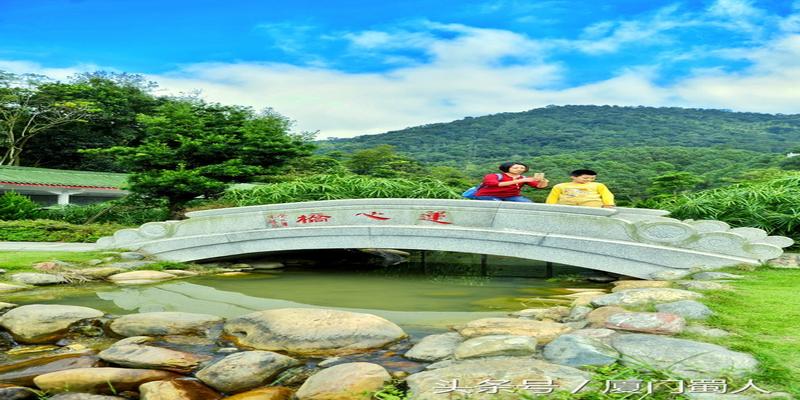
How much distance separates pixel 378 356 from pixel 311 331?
63 centimetres

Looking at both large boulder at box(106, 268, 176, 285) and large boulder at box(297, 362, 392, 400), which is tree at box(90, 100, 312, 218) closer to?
large boulder at box(106, 268, 176, 285)

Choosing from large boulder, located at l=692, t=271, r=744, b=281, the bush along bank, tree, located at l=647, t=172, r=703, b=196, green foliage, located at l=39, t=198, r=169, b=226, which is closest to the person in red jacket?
large boulder, located at l=692, t=271, r=744, b=281

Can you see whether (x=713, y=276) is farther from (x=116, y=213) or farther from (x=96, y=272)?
(x=116, y=213)

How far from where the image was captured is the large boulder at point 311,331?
4.36 m

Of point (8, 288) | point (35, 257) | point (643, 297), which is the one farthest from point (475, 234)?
point (35, 257)

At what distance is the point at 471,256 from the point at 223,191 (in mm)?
6316

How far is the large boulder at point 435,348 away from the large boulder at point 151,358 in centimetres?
155

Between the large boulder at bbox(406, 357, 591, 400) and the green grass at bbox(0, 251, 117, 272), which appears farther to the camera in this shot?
the green grass at bbox(0, 251, 117, 272)

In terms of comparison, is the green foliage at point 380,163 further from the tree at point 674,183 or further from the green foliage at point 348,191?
the green foliage at point 348,191

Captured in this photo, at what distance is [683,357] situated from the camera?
3.25 metres

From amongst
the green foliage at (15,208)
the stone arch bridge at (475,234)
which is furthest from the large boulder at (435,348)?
the green foliage at (15,208)

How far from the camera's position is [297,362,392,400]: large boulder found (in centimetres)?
321

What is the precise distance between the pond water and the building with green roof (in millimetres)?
12630

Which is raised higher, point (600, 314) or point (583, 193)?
point (583, 193)
